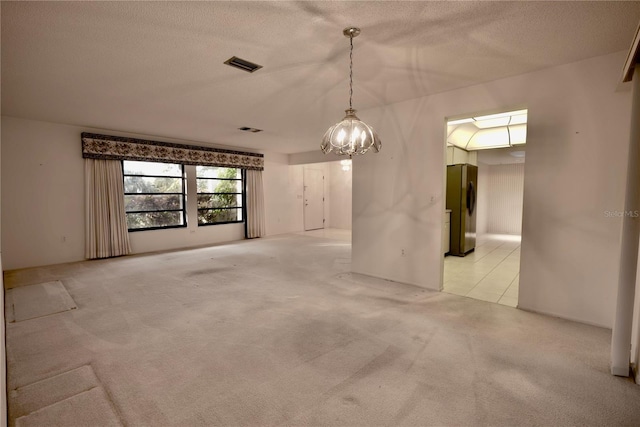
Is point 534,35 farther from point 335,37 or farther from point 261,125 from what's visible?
point 261,125

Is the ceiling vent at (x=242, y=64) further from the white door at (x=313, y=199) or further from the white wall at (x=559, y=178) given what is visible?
the white door at (x=313, y=199)

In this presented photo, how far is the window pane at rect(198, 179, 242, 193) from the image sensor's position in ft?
24.8

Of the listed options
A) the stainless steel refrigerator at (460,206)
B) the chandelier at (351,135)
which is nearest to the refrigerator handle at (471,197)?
the stainless steel refrigerator at (460,206)

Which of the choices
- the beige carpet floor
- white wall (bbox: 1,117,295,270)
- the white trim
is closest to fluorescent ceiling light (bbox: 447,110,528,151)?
the white trim

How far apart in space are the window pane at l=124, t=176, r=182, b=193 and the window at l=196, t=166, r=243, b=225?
0.56m

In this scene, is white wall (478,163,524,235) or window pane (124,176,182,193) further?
white wall (478,163,524,235)

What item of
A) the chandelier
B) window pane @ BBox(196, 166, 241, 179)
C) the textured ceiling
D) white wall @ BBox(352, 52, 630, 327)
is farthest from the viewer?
window pane @ BBox(196, 166, 241, 179)

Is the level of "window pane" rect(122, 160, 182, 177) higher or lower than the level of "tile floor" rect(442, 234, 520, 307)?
higher

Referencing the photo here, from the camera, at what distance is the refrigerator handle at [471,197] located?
6043 mm

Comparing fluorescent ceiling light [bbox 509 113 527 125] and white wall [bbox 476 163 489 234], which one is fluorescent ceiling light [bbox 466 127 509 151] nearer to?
fluorescent ceiling light [bbox 509 113 527 125]

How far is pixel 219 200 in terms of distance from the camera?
312 inches

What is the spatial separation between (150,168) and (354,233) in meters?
4.81

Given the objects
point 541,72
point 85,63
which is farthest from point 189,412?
point 541,72

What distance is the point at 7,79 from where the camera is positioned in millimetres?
3268
